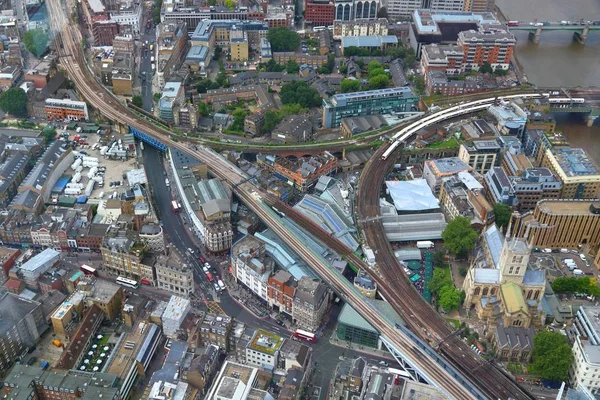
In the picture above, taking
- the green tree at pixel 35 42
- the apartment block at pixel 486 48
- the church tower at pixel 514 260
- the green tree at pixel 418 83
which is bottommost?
the church tower at pixel 514 260

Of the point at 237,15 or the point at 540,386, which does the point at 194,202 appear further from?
the point at 237,15

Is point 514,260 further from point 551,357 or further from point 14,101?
point 14,101

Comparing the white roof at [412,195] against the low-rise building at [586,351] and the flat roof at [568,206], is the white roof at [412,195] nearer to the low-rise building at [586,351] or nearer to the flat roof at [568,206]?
the flat roof at [568,206]

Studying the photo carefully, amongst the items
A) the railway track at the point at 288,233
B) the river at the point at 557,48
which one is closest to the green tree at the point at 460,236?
the railway track at the point at 288,233

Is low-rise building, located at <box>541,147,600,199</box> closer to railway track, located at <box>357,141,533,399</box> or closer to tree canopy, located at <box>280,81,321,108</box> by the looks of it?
railway track, located at <box>357,141,533,399</box>

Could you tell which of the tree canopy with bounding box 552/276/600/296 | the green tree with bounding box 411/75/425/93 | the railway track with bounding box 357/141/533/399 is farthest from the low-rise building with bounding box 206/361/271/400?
the green tree with bounding box 411/75/425/93
